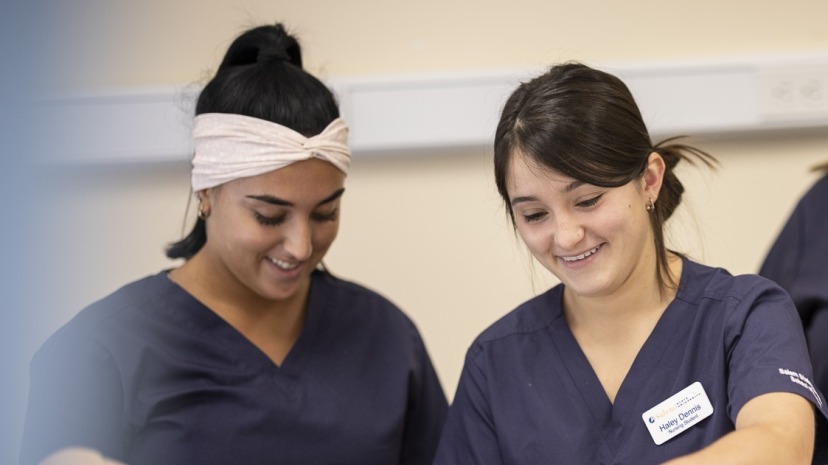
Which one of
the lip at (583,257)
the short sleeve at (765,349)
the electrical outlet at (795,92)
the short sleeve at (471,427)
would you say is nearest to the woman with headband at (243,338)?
the short sleeve at (471,427)

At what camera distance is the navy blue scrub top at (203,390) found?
1468 mm

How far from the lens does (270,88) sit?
1553 mm

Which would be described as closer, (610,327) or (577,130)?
(577,130)

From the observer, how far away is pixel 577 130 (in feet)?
4.26

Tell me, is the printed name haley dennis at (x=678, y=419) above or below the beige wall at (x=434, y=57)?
below

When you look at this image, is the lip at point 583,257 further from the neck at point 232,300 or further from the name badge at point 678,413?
the neck at point 232,300

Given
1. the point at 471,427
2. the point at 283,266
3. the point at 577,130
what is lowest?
the point at 471,427

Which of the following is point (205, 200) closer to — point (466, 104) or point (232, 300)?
point (232, 300)

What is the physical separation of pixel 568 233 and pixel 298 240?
1.50 feet

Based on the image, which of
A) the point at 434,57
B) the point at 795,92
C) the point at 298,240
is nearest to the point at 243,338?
the point at 298,240

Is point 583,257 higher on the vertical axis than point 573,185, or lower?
lower

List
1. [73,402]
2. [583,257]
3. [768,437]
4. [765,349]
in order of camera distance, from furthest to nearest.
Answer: [73,402] < [583,257] < [765,349] < [768,437]

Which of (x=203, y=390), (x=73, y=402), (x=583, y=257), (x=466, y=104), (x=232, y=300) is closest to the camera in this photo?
(x=583, y=257)

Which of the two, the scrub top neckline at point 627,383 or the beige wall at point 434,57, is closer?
the scrub top neckline at point 627,383
